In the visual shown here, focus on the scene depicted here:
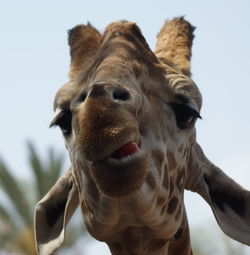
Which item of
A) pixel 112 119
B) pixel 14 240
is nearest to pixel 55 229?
pixel 112 119

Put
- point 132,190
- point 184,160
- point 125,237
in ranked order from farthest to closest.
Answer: point 184,160, point 125,237, point 132,190

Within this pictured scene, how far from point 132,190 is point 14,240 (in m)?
15.7

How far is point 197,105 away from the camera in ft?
16.4

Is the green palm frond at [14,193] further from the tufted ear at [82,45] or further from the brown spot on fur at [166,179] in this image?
the brown spot on fur at [166,179]

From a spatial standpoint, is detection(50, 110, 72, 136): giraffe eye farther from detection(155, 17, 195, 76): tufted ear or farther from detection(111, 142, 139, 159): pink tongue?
detection(155, 17, 195, 76): tufted ear

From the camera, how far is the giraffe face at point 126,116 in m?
3.81

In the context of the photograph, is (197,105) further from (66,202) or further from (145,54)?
(66,202)

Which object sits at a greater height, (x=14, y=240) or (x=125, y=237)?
(x=125, y=237)

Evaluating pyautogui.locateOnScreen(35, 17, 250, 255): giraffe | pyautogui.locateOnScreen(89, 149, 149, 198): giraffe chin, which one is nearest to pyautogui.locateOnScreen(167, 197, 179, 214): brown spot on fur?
pyautogui.locateOnScreen(35, 17, 250, 255): giraffe

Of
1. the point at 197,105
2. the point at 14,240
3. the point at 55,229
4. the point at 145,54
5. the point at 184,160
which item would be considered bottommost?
the point at 14,240

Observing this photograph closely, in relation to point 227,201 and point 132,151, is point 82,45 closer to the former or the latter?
point 227,201

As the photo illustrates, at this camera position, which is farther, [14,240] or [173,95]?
[14,240]

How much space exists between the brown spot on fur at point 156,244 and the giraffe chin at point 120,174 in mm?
845

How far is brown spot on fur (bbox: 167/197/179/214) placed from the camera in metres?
4.80
